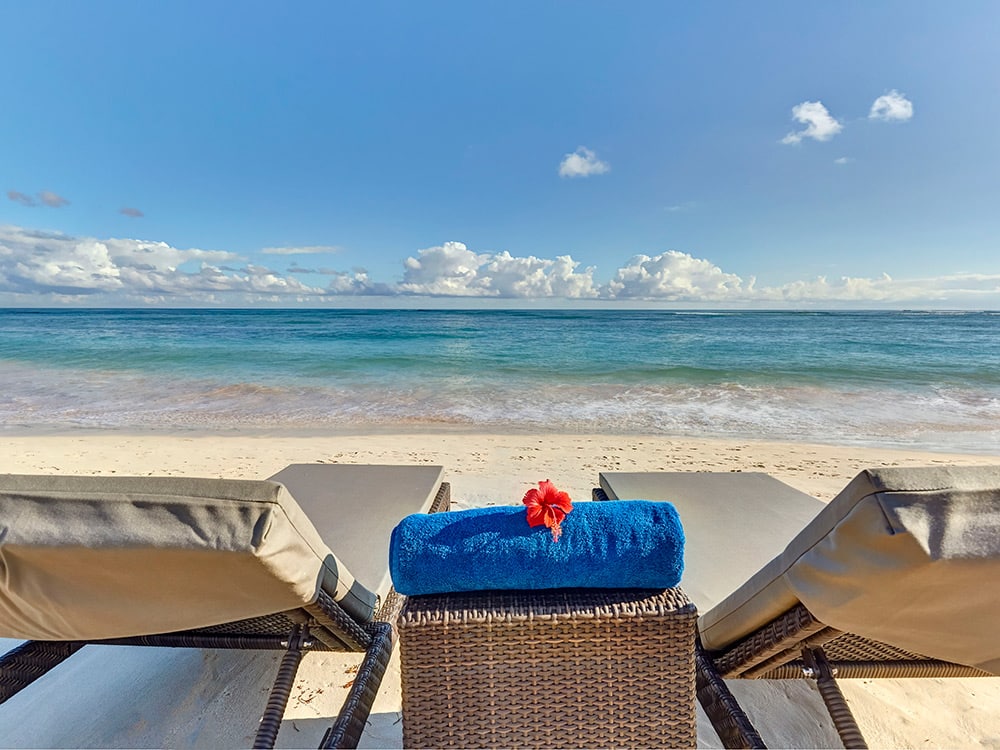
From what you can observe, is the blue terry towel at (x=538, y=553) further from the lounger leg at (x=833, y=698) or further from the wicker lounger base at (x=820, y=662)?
the lounger leg at (x=833, y=698)

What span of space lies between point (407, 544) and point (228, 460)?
4.44 metres

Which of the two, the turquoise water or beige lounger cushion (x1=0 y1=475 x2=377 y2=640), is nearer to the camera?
beige lounger cushion (x1=0 y1=475 x2=377 y2=640)

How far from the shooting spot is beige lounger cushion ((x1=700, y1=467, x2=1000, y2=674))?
95 cm

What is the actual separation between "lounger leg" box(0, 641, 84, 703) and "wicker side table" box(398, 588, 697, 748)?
1.25m

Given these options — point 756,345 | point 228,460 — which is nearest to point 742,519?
point 228,460

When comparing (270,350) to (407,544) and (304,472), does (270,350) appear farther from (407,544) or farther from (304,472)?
(407,544)

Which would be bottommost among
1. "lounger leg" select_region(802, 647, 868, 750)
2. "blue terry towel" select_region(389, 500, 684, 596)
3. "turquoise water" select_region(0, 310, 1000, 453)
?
"turquoise water" select_region(0, 310, 1000, 453)

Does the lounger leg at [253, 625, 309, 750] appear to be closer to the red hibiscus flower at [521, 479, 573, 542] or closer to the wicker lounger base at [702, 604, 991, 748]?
the red hibiscus flower at [521, 479, 573, 542]

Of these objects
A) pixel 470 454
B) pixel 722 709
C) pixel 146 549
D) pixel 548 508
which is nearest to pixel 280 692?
pixel 146 549

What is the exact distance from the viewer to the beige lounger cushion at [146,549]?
1.09 meters

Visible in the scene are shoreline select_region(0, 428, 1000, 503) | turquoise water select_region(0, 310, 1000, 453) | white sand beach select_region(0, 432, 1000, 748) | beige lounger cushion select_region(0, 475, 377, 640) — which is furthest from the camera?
turquoise water select_region(0, 310, 1000, 453)

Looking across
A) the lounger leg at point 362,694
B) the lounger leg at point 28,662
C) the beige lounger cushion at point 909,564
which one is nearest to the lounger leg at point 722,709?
the beige lounger cushion at point 909,564

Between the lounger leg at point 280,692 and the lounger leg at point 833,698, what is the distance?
151 centimetres

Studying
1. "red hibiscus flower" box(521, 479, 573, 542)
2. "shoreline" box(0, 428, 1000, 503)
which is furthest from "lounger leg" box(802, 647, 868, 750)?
"shoreline" box(0, 428, 1000, 503)
